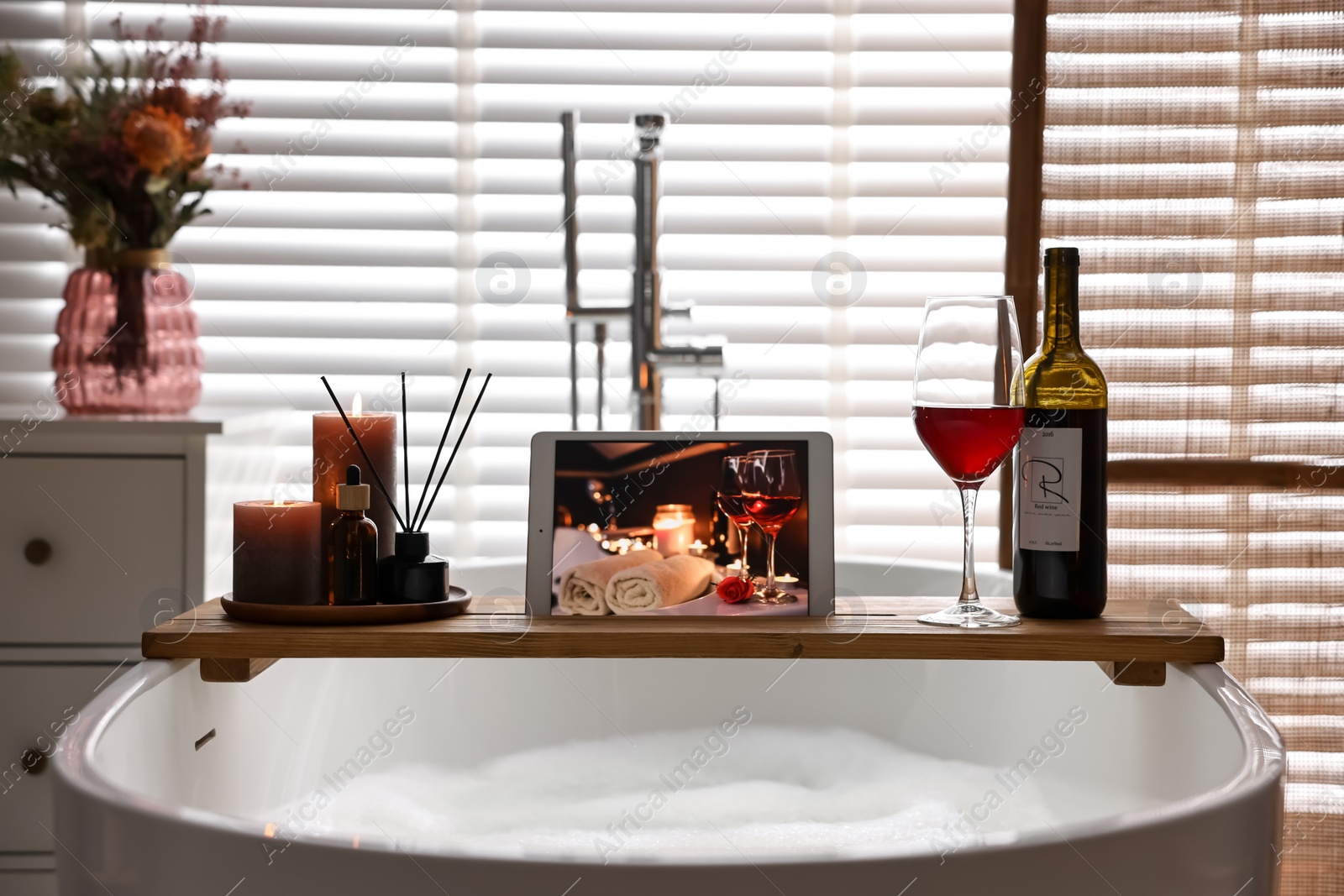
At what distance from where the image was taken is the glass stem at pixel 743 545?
885 mm

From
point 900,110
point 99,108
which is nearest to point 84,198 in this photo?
point 99,108

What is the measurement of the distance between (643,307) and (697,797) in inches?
25.4

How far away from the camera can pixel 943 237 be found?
75.5 inches

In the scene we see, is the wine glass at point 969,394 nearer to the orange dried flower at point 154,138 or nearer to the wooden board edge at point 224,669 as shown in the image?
the wooden board edge at point 224,669

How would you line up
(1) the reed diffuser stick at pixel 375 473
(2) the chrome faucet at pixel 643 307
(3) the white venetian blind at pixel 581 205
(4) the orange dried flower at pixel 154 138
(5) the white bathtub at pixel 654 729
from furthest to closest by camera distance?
(3) the white venetian blind at pixel 581 205
(4) the orange dried flower at pixel 154 138
(2) the chrome faucet at pixel 643 307
(1) the reed diffuser stick at pixel 375 473
(5) the white bathtub at pixel 654 729

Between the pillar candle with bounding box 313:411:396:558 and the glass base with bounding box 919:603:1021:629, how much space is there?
1.47ft

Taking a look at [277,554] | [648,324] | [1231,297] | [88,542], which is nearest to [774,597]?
[277,554]

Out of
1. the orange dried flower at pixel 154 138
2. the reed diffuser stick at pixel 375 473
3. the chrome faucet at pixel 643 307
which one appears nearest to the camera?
the reed diffuser stick at pixel 375 473

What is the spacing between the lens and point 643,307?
143cm

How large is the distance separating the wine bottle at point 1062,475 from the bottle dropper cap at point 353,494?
509mm

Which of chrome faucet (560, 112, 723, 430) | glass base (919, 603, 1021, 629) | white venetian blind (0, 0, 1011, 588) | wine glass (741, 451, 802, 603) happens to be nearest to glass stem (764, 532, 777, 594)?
wine glass (741, 451, 802, 603)

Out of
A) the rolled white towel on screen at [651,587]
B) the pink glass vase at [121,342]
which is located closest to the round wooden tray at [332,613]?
the rolled white towel on screen at [651,587]

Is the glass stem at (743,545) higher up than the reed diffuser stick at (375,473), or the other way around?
the reed diffuser stick at (375,473)

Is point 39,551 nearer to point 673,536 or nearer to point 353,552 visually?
point 353,552
